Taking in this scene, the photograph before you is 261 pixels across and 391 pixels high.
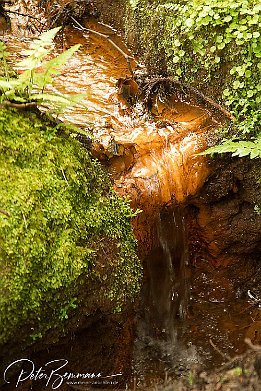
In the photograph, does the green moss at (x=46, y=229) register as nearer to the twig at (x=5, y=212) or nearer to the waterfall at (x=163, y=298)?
the twig at (x=5, y=212)

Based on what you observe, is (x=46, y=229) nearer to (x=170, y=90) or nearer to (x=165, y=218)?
(x=165, y=218)

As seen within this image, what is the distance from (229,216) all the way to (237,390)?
7.74ft

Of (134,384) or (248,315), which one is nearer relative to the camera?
(134,384)

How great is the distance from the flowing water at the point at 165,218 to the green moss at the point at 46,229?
1.21 m

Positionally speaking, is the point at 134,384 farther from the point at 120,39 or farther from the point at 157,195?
the point at 120,39

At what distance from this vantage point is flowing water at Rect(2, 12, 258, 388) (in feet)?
15.9

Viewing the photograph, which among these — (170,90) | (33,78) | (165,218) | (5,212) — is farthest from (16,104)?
(170,90)

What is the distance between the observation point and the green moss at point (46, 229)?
2889mm

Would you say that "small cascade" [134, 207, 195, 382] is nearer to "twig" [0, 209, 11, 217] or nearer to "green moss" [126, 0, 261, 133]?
"green moss" [126, 0, 261, 133]

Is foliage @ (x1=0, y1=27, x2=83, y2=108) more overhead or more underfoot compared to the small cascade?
more overhead

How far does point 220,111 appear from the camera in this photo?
5.28 m

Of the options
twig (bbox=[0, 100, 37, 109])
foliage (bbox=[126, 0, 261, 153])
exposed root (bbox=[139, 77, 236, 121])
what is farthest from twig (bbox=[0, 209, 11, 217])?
exposed root (bbox=[139, 77, 236, 121])

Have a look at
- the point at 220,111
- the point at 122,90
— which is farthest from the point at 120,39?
the point at 220,111

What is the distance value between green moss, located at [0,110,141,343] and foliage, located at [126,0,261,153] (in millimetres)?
2174
